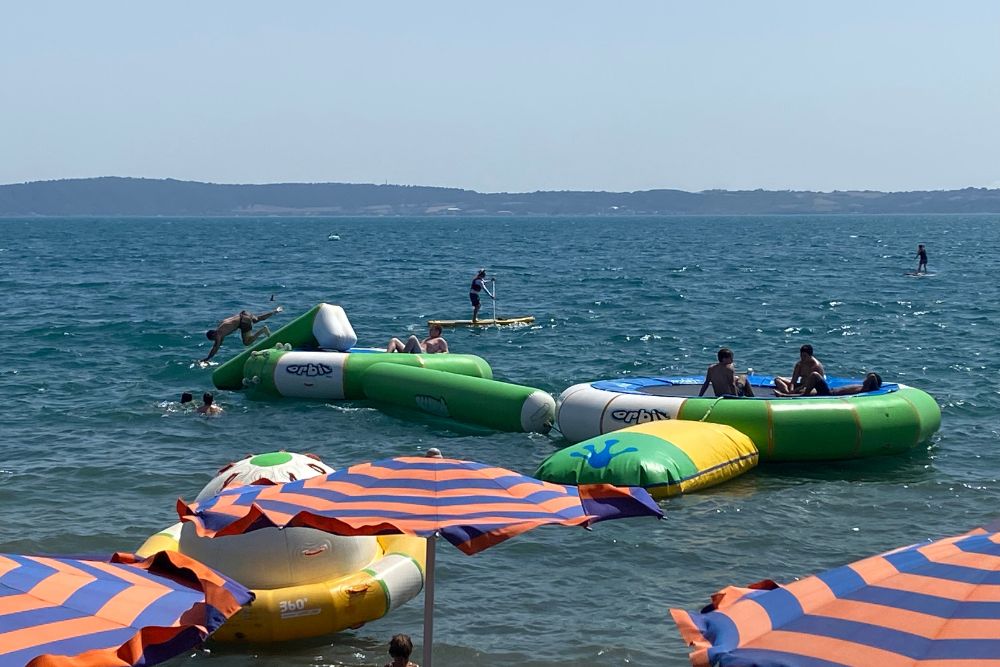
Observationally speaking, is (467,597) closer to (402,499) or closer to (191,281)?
(402,499)

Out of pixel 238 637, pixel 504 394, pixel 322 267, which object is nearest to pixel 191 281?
pixel 322 267

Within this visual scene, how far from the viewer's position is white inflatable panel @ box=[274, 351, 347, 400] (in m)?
19.1

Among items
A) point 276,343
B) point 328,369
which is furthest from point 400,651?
point 276,343

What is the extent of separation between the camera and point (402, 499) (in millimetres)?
7199

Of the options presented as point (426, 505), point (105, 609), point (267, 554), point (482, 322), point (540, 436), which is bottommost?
point (540, 436)

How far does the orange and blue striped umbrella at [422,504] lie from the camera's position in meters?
6.84

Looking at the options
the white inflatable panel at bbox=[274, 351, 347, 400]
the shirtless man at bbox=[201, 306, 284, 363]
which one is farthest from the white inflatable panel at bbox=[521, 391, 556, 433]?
the shirtless man at bbox=[201, 306, 284, 363]

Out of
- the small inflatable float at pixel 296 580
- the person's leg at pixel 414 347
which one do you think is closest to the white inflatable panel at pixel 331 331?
the person's leg at pixel 414 347

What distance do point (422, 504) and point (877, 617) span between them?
2.86 m

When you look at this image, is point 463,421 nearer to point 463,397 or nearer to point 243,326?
point 463,397

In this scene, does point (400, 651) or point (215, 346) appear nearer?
point (400, 651)

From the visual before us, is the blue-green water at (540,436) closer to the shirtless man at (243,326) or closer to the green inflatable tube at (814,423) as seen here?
the green inflatable tube at (814,423)

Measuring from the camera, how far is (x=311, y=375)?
19234 mm

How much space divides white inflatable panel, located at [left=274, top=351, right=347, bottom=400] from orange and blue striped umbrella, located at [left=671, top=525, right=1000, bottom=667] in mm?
13722
